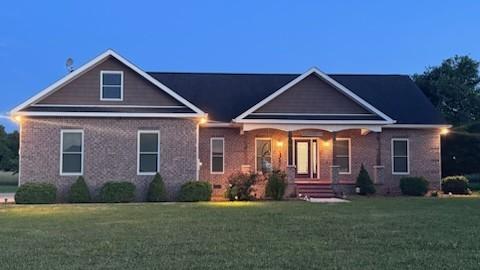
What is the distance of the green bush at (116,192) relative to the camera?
22.5 metres

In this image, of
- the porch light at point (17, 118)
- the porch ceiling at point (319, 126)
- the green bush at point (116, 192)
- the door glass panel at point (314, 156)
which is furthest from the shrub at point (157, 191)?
the door glass panel at point (314, 156)

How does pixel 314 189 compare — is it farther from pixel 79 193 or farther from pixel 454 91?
pixel 454 91

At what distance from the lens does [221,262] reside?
831 cm

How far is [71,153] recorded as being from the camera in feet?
76.4

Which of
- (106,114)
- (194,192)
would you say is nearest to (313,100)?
(194,192)

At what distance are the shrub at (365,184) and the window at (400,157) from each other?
235 centimetres

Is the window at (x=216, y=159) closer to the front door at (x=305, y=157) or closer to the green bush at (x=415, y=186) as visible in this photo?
the front door at (x=305, y=157)

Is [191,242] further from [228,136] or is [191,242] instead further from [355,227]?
[228,136]

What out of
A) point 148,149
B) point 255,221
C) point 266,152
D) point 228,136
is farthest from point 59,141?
point 255,221

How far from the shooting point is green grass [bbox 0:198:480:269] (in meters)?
8.34

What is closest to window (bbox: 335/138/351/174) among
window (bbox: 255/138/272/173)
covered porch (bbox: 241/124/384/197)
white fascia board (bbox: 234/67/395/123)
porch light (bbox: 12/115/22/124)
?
covered porch (bbox: 241/124/384/197)

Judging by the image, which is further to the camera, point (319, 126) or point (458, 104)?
point (458, 104)

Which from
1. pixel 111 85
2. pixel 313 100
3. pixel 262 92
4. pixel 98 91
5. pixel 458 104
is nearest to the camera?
pixel 98 91

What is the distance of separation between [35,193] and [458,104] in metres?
30.0
